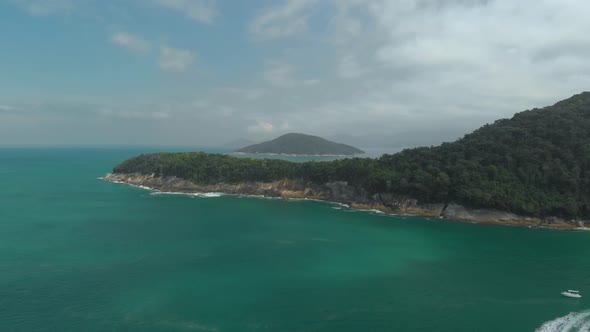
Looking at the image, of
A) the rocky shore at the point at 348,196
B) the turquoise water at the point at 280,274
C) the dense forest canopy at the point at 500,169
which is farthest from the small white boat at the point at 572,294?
the dense forest canopy at the point at 500,169

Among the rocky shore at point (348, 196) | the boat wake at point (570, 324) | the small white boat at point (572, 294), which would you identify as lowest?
the boat wake at point (570, 324)

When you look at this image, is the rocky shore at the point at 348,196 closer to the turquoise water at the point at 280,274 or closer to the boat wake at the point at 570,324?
the turquoise water at the point at 280,274

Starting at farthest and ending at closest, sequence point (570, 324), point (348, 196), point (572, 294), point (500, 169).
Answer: point (348, 196)
point (500, 169)
point (572, 294)
point (570, 324)

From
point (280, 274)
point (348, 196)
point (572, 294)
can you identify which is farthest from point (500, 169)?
point (280, 274)

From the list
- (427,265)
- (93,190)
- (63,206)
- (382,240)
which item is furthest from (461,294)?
(93,190)

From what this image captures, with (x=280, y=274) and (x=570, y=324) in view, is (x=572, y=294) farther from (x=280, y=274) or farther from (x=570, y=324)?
(x=280, y=274)

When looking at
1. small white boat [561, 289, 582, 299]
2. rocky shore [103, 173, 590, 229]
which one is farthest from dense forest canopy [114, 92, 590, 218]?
small white boat [561, 289, 582, 299]
